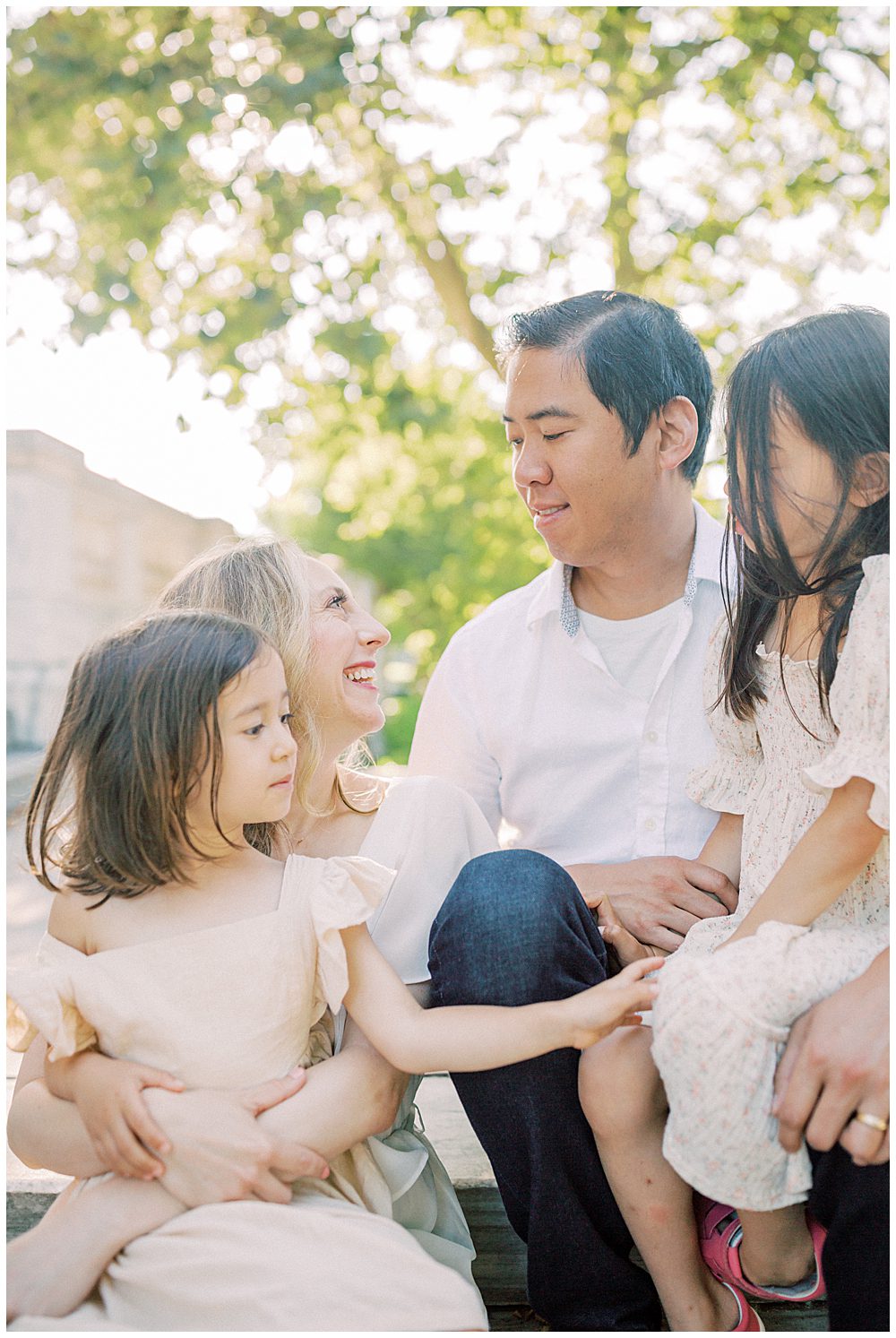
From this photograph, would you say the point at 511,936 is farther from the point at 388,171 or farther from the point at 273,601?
the point at 388,171

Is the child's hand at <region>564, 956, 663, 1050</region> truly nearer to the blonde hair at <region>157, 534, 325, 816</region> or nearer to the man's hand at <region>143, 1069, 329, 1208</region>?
the man's hand at <region>143, 1069, 329, 1208</region>

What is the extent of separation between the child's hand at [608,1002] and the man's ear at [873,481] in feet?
2.30

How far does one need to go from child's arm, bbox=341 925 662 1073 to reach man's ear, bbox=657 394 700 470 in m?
1.25

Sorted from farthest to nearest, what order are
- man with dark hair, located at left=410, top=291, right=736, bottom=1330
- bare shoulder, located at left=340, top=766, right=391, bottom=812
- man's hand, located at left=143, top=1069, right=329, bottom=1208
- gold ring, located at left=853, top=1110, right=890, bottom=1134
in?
man with dark hair, located at left=410, top=291, right=736, bottom=1330 < bare shoulder, located at left=340, top=766, right=391, bottom=812 < man's hand, located at left=143, top=1069, right=329, bottom=1208 < gold ring, located at left=853, top=1110, right=890, bottom=1134

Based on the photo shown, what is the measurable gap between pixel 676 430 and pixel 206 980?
1503 mm

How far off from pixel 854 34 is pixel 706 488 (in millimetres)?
2105

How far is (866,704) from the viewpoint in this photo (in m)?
1.50

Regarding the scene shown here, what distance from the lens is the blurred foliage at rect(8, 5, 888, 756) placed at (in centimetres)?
549

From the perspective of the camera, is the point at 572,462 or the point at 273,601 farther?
the point at 572,462

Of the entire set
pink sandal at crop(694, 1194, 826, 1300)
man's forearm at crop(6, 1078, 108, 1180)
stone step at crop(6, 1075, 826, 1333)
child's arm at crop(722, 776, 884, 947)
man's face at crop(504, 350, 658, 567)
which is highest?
man's face at crop(504, 350, 658, 567)

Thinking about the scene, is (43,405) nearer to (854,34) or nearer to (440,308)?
(440,308)

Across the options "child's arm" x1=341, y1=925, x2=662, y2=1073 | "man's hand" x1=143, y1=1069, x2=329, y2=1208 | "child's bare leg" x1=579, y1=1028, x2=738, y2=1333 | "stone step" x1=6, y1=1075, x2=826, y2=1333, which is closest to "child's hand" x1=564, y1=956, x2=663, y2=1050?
"child's arm" x1=341, y1=925, x2=662, y2=1073

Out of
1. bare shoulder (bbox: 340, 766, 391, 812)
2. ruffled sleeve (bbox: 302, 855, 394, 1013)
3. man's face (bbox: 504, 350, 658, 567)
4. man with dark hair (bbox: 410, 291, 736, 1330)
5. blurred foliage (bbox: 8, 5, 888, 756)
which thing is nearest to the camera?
ruffled sleeve (bbox: 302, 855, 394, 1013)

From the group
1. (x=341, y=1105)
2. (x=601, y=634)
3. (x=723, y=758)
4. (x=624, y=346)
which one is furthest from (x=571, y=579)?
(x=341, y=1105)
